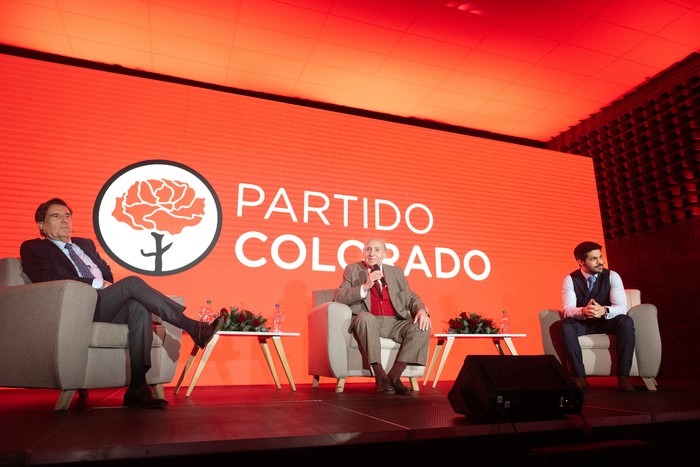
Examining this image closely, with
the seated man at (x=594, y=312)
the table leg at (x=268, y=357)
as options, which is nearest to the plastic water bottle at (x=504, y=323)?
the seated man at (x=594, y=312)

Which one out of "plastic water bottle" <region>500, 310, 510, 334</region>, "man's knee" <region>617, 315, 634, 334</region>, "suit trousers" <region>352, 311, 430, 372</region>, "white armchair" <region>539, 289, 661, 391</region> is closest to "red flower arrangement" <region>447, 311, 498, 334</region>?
"plastic water bottle" <region>500, 310, 510, 334</region>

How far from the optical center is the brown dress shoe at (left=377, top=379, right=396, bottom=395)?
3.04 m

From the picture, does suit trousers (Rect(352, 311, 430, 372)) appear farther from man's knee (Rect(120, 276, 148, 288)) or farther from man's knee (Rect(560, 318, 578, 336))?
man's knee (Rect(120, 276, 148, 288))

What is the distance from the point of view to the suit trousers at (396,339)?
311 cm

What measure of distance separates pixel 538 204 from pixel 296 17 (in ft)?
11.2

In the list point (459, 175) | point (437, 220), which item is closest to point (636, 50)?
point (459, 175)

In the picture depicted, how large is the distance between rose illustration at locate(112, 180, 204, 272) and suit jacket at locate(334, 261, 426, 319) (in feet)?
5.50

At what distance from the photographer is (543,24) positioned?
4.83m

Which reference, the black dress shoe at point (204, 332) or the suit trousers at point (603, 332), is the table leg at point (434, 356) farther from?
the black dress shoe at point (204, 332)

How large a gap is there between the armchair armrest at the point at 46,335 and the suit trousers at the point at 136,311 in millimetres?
146

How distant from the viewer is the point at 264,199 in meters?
4.72

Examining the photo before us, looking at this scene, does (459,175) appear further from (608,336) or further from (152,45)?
(152,45)

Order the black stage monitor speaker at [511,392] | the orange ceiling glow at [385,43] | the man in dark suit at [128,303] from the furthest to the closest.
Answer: the orange ceiling glow at [385,43] < the man in dark suit at [128,303] < the black stage monitor speaker at [511,392]

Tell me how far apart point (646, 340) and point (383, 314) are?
69.1 inches
